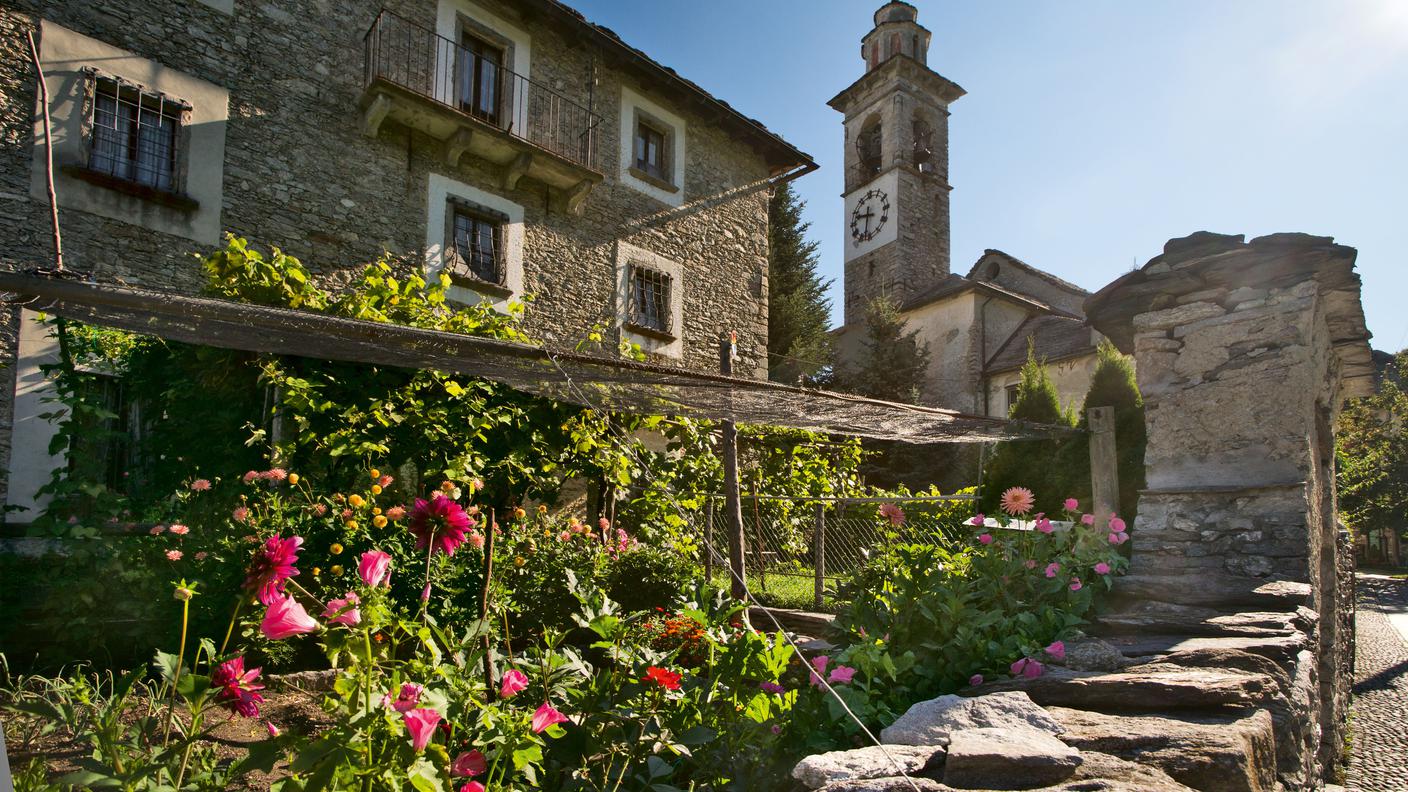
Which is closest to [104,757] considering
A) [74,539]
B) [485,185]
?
[74,539]

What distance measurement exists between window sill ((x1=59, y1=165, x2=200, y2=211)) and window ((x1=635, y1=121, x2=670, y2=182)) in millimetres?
5639

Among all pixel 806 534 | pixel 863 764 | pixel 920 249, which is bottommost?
pixel 806 534

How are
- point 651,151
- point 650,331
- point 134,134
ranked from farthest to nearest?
point 651,151 → point 650,331 → point 134,134

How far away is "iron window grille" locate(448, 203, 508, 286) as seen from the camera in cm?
867

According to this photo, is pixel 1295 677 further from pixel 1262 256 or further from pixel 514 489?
pixel 514 489

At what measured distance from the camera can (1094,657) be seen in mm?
2221

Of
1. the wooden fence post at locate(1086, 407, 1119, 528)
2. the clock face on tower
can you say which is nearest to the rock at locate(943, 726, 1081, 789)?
the wooden fence post at locate(1086, 407, 1119, 528)

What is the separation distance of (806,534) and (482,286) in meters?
4.57

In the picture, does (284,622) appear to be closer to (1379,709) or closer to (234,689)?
(234,689)

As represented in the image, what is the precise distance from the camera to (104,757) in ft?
4.62

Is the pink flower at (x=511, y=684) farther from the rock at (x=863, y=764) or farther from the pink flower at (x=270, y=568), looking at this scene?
the rock at (x=863, y=764)

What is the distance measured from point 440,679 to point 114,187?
21.7ft

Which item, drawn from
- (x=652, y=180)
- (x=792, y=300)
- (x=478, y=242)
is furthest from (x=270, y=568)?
(x=792, y=300)

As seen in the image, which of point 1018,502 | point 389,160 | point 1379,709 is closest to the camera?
point 1018,502
